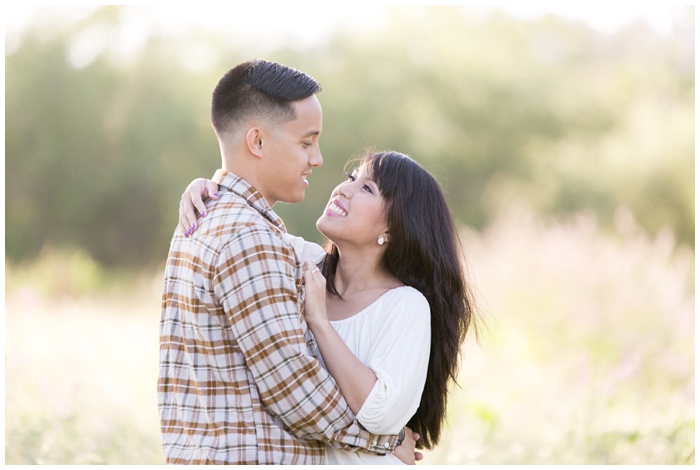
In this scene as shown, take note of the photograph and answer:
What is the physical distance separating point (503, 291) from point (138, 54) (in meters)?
4.77

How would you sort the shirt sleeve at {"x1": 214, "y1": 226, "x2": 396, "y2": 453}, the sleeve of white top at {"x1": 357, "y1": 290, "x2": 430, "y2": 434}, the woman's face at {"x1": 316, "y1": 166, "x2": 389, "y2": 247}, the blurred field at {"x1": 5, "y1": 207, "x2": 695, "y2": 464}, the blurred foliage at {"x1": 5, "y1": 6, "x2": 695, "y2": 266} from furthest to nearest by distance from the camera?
the blurred foliage at {"x1": 5, "y1": 6, "x2": 695, "y2": 266}, the blurred field at {"x1": 5, "y1": 207, "x2": 695, "y2": 464}, the woman's face at {"x1": 316, "y1": 166, "x2": 389, "y2": 247}, the sleeve of white top at {"x1": 357, "y1": 290, "x2": 430, "y2": 434}, the shirt sleeve at {"x1": 214, "y1": 226, "x2": 396, "y2": 453}

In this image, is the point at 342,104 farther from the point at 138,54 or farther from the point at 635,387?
the point at 635,387

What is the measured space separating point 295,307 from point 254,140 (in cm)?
52

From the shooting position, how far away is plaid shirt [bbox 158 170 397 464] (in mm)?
2078

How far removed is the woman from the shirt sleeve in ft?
0.74

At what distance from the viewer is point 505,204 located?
9422mm

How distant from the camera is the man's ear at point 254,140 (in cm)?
236

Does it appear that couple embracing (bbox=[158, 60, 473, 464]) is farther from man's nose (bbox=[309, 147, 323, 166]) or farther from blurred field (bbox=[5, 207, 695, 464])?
blurred field (bbox=[5, 207, 695, 464])

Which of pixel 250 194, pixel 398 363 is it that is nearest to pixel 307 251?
pixel 250 194

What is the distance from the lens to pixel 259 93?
2387 mm

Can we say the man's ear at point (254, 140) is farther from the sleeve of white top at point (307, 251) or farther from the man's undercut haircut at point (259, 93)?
the sleeve of white top at point (307, 251)

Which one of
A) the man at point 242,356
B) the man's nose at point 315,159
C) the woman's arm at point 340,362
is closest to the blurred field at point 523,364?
the man's nose at point 315,159

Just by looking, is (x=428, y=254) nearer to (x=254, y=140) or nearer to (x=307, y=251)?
(x=307, y=251)

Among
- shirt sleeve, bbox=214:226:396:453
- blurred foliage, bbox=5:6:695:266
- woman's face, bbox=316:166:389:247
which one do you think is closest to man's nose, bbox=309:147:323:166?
woman's face, bbox=316:166:389:247
